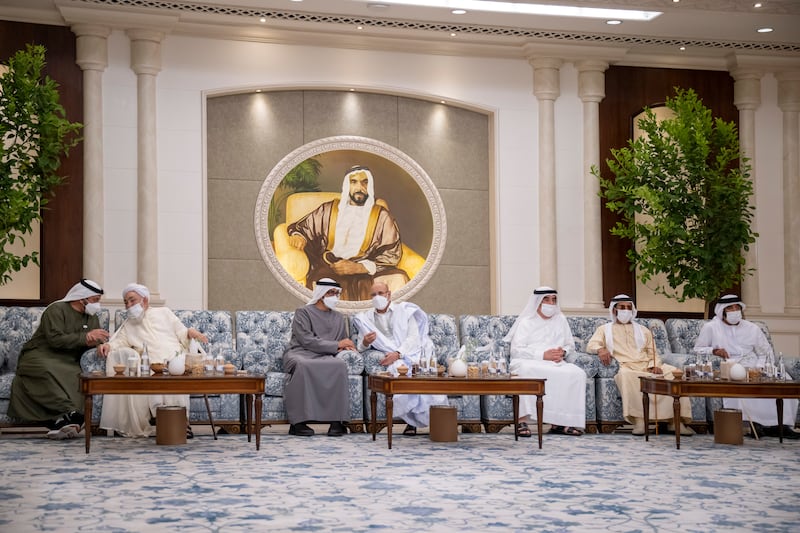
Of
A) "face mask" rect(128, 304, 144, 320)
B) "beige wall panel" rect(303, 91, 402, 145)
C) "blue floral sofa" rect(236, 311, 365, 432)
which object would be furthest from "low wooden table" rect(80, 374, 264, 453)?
"beige wall panel" rect(303, 91, 402, 145)

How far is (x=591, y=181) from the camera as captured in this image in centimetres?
1143

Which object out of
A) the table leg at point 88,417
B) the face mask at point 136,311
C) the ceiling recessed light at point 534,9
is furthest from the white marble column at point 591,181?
the table leg at point 88,417

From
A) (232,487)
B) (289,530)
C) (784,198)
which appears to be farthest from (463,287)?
(289,530)

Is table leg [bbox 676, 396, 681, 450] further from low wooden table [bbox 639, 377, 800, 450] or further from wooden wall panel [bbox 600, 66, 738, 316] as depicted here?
wooden wall panel [bbox 600, 66, 738, 316]

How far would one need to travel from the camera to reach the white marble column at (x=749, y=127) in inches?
467

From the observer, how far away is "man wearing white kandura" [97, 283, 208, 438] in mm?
8055

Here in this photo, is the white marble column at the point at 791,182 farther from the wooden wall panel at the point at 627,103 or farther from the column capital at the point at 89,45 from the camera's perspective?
the column capital at the point at 89,45

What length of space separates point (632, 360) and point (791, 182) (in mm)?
4136

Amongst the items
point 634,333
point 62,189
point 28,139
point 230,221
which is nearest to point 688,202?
point 634,333

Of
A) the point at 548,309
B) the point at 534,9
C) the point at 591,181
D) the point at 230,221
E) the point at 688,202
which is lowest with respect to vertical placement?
the point at 548,309

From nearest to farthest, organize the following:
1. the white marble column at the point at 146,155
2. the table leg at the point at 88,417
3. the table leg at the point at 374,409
Answer: the table leg at the point at 88,417
the table leg at the point at 374,409
the white marble column at the point at 146,155

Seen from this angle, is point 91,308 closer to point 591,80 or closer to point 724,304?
point 724,304

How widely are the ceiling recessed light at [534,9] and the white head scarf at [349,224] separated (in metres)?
1.96

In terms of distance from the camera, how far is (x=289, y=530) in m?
4.34
